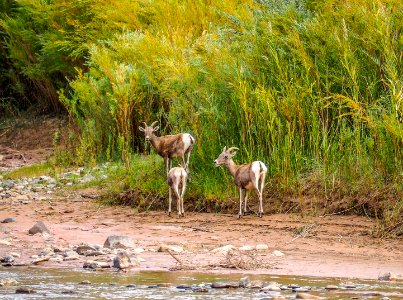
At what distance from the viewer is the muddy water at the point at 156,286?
8.93 meters

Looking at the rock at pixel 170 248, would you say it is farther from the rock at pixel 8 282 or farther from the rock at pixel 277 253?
the rock at pixel 8 282

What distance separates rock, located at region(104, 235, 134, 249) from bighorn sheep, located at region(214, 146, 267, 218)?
192 centimetres

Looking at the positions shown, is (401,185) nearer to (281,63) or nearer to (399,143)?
(399,143)

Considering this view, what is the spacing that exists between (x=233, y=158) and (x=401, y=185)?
3096 millimetres

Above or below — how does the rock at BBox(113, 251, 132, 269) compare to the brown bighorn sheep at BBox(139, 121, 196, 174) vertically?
below

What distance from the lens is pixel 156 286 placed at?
9.45 m

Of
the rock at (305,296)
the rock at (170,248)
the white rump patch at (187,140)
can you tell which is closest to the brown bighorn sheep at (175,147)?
the white rump patch at (187,140)

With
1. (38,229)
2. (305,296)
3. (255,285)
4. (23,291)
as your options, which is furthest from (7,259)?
(305,296)

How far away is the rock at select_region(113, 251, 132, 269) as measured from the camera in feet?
34.6

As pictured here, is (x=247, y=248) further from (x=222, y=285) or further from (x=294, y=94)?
(x=294, y=94)

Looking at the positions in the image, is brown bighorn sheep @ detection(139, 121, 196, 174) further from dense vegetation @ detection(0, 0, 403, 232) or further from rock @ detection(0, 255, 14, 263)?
rock @ detection(0, 255, 14, 263)

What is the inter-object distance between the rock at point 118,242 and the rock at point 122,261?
1.07 metres

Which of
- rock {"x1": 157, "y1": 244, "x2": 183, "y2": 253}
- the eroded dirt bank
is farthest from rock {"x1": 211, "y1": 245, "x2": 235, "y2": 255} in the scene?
rock {"x1": 157, "y1": 244, "x2": 183, "y2": 253}

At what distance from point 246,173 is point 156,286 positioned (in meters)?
3.91
